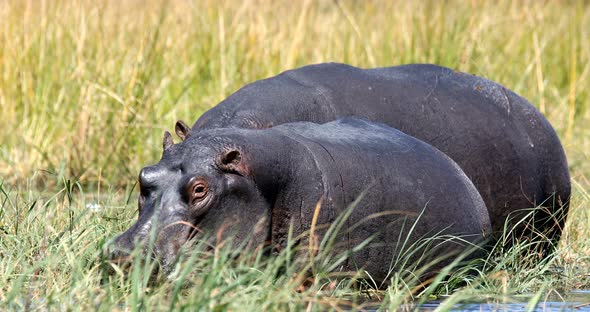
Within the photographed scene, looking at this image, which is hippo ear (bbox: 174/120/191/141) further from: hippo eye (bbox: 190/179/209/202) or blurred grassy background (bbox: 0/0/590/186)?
blurred grassy background (bbox: 0/0/590/186)

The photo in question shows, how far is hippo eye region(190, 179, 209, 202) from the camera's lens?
384 cm

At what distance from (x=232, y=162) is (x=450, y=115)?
184cm

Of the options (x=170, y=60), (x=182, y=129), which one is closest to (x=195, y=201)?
(x=182, y=129)

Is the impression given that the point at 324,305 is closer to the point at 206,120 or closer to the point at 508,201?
the point at 206,120

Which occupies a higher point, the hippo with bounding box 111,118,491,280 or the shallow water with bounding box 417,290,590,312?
the hippo with bounding box 111,118,491,280

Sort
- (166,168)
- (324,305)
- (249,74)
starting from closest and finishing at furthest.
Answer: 1. (324,305)
2. (166,168)
3. (249,74)

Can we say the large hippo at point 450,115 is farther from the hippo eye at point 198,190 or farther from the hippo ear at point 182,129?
the hippo eye at point 198,190

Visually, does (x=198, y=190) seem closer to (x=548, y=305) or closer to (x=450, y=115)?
(x=548, y=305)

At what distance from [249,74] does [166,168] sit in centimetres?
446

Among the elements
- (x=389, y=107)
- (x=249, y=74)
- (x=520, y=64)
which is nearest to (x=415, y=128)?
(x=389, y=107)

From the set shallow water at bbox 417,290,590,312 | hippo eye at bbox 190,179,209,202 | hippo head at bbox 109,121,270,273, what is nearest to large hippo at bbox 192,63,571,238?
shallow water at bbox 417,290,590,312

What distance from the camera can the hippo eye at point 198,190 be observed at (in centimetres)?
384

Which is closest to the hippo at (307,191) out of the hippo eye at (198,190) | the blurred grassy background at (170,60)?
the hippo eye at (198,190)

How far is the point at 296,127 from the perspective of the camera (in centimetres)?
457
